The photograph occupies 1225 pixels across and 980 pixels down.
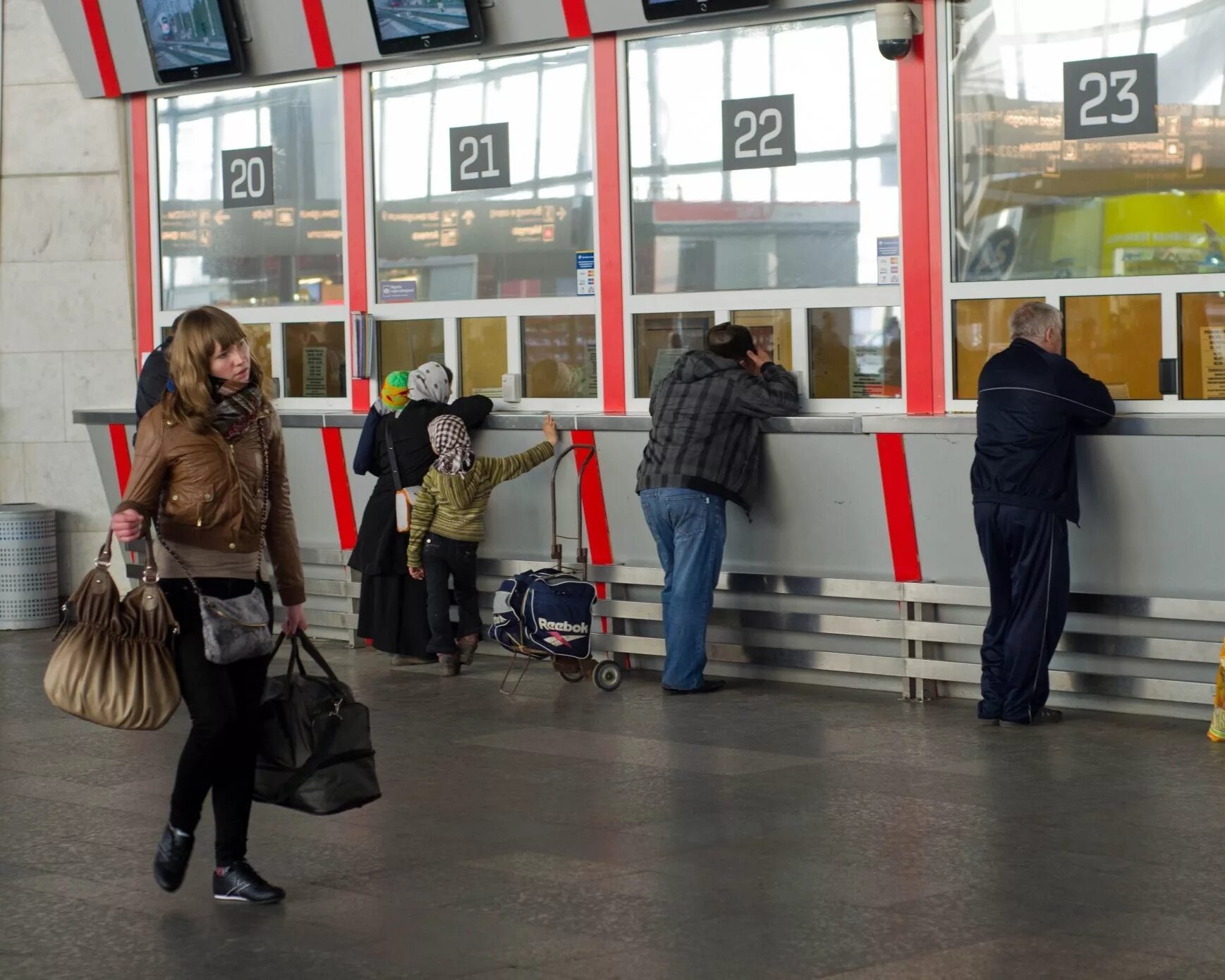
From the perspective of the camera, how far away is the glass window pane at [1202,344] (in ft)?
28.0

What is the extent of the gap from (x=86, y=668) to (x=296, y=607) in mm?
711

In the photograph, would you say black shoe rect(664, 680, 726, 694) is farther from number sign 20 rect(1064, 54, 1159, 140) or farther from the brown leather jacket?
the brown leather jacket

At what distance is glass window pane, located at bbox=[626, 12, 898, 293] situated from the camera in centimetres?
947

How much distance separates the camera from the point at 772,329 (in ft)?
32.3

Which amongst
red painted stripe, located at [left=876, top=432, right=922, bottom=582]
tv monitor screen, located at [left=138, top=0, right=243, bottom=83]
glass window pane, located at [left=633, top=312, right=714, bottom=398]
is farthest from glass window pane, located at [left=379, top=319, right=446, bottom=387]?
red painted stripe, located at [left=876, top=432, right=922, bottom=582]

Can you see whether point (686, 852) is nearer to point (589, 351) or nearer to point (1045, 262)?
point (1045, 262)

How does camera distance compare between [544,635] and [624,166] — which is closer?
[544,635]

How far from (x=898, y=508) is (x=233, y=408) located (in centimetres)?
428

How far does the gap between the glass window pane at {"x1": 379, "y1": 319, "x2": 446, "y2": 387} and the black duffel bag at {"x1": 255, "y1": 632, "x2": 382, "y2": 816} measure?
5.33 metres

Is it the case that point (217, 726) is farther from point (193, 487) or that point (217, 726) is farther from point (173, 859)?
point (193, 487)

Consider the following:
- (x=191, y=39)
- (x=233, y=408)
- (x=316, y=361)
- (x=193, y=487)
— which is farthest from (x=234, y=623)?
(x=191, y=39)

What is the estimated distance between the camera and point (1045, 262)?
8.98m

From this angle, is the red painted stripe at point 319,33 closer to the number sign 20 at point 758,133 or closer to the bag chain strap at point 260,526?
the number sign 20 at point 758,133

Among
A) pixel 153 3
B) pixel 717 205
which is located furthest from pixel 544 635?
pixel 153 3
